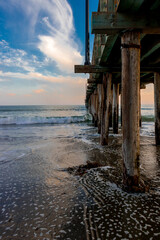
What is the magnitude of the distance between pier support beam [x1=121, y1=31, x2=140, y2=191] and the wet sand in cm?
38

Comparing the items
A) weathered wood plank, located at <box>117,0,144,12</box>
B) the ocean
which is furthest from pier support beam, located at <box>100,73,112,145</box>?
weathered wood plank, located at <box>117,0,144,12</box>

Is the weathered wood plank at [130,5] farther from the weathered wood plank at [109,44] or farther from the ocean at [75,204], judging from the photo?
the ocean at [75,204]

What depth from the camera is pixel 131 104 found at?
2662mm

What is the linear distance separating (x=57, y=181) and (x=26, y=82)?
76.6 ft

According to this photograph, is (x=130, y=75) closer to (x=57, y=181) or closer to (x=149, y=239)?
(x=149, y=239)

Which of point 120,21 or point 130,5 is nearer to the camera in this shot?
point 130,5

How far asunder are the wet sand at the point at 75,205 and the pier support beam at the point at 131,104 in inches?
15.0

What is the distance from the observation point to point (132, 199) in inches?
100

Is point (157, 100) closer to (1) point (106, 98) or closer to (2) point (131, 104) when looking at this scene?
(1) point (106, 98)

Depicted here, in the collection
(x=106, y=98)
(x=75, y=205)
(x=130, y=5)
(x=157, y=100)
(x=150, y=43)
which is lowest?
(x=75, y=205)

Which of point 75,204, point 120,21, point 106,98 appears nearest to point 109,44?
point 120,21

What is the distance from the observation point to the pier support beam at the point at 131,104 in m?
2.62

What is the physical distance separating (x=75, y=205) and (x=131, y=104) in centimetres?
179

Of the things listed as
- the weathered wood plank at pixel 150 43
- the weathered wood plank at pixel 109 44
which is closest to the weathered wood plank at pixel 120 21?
the weathered wood plank at pixel 109 44
